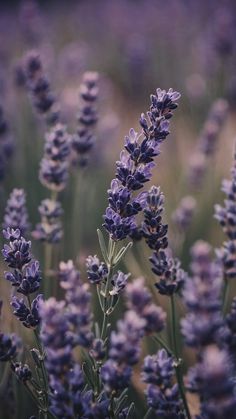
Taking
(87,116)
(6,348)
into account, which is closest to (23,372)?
(6,348)

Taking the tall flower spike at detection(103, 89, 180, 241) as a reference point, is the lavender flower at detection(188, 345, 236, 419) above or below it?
below

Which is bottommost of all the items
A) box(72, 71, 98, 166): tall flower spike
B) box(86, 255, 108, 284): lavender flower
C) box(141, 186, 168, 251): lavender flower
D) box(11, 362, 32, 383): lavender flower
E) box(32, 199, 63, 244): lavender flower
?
box(11, 362, 32, 383): lavender flower

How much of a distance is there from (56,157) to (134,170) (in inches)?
25.6

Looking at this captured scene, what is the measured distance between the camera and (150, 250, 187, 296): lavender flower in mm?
1452

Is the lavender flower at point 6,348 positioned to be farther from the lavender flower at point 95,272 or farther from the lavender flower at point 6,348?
the lavender flower at point 95,272

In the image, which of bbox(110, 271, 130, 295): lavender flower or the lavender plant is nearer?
the lavender plant

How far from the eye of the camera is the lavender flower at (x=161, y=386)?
1254mm

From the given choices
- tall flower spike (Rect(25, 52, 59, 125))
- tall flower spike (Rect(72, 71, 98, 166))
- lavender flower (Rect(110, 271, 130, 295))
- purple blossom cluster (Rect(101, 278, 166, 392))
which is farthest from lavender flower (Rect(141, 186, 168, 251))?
tall flower spike (Rect(25, 52, 59, 125))

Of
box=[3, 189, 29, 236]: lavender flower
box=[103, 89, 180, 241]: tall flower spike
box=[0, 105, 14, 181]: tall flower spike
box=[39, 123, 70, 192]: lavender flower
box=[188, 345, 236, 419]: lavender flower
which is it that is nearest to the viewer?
box=[188, 345, 236, 419]: lavender flower

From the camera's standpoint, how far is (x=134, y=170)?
4.97 feet

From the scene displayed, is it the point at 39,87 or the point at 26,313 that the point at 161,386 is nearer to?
the point at 26,313

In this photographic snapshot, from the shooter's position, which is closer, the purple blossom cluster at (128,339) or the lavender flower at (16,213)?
the purple blossom cluster at (128,339)

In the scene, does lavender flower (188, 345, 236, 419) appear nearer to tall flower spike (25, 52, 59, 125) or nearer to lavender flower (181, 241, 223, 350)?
lavender flower (181, 241, 223, 350)


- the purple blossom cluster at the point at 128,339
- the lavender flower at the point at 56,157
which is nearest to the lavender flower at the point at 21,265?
the purple blossom cluster at the point at 128,339
